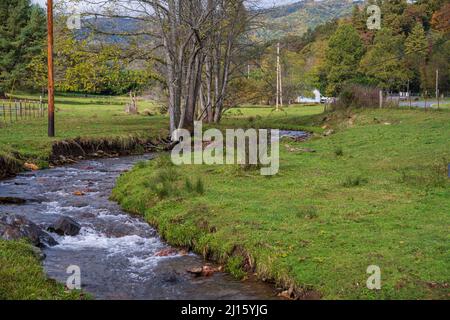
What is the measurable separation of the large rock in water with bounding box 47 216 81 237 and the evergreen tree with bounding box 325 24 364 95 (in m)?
71.4

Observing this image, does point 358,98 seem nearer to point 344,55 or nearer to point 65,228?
point 65,228

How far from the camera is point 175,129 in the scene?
33.9m

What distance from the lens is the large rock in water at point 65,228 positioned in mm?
13539

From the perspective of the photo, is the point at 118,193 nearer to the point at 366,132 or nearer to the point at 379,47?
the point at 366,132

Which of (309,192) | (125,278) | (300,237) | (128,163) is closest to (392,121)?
(128,163)

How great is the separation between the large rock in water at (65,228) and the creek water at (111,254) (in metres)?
0.17

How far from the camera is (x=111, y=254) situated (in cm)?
1214

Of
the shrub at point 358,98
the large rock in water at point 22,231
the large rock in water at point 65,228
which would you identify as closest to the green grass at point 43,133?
the large rock in water at point 65,228

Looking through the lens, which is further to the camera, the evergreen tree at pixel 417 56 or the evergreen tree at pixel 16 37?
the evergreen tree at pixel 417 56

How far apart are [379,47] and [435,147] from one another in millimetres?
57500

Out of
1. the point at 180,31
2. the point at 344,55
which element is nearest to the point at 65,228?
the point at 180,31

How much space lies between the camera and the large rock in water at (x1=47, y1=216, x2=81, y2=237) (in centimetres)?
1354

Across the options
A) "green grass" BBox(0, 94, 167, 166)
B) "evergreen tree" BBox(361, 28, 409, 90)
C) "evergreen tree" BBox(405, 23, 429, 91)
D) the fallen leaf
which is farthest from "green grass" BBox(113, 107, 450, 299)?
"evergreen tree" BBox(405, 23, 429, 91)

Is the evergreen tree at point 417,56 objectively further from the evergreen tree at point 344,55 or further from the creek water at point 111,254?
the creek water at point 111,254
